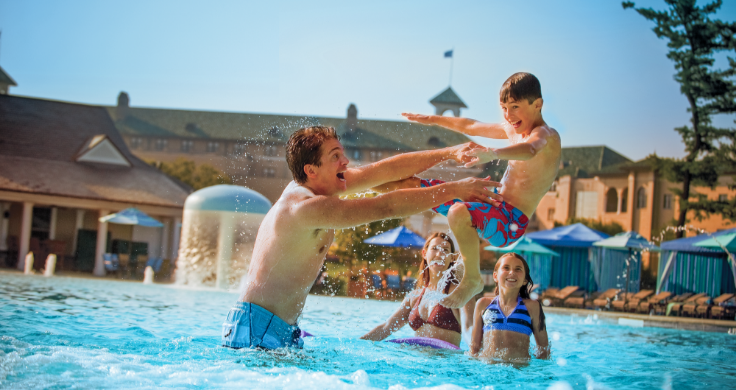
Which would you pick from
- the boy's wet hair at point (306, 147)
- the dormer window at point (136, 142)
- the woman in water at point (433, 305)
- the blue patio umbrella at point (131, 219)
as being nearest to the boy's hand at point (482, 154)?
the boy's wet hair at point (306, 147)

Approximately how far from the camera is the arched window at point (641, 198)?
53031 mm

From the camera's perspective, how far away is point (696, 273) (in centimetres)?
2422

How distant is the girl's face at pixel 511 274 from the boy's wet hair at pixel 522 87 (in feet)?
4.98

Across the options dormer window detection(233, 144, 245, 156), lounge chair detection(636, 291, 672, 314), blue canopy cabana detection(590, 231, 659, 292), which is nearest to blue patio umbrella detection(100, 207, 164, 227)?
lounge chair detection(636, 291, 672, 314)

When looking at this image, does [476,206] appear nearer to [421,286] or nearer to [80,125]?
[421,286]

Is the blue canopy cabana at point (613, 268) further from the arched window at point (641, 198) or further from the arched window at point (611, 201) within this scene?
the arched window at point (611, 201)

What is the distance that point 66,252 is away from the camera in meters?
30.0

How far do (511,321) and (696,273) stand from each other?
22.1m

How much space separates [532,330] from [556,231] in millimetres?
18270

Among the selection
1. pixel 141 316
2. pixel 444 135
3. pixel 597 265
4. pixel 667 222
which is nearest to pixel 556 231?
pixel 597 265

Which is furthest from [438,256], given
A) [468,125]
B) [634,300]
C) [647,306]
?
[634,300]

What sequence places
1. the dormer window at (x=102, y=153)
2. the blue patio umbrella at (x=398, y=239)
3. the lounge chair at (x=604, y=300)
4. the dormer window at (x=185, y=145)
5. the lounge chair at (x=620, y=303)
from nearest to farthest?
the blue patio umbrella at (x=398, y=239) < the lounge chair at (x=620, y=303) < the lounge chair at (x=604, y=300) < the dormer window at (x=102, y=153) < the dormer window at (x=185, y=145)

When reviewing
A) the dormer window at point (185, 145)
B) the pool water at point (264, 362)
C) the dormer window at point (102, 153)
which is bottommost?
the pool water at point (264, 362)

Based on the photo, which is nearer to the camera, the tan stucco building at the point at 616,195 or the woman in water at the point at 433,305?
the woman in water at the point at 433,305
